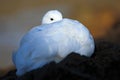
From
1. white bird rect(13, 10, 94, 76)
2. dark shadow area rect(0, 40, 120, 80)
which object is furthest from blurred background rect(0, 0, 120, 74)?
dark shadow area rect(0, 40, 120, 80)

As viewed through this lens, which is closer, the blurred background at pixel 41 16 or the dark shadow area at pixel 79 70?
the dark shadow area at pixel 79 70

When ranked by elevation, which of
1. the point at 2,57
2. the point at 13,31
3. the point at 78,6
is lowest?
the point at 2,57

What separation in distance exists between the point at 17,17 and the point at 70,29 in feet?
1.54

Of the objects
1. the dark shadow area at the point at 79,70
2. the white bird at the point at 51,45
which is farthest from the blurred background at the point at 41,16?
the dark shadow area at the point at 79,70

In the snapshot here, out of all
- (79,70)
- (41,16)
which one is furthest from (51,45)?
(41,16)

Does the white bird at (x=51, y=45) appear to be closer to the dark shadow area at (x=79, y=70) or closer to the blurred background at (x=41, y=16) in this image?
the dark shadow area at (x=79, y=70)

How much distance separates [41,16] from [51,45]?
0.48m

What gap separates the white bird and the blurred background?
0.39 meters

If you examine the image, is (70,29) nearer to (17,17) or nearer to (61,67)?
(61,67)

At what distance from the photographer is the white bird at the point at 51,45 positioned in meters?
0.69

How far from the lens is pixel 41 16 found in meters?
1.15

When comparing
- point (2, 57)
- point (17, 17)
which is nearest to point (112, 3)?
point (17, 17)

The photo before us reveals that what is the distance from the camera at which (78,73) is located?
59 centimetres

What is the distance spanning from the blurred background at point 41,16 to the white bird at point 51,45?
1.28ft
